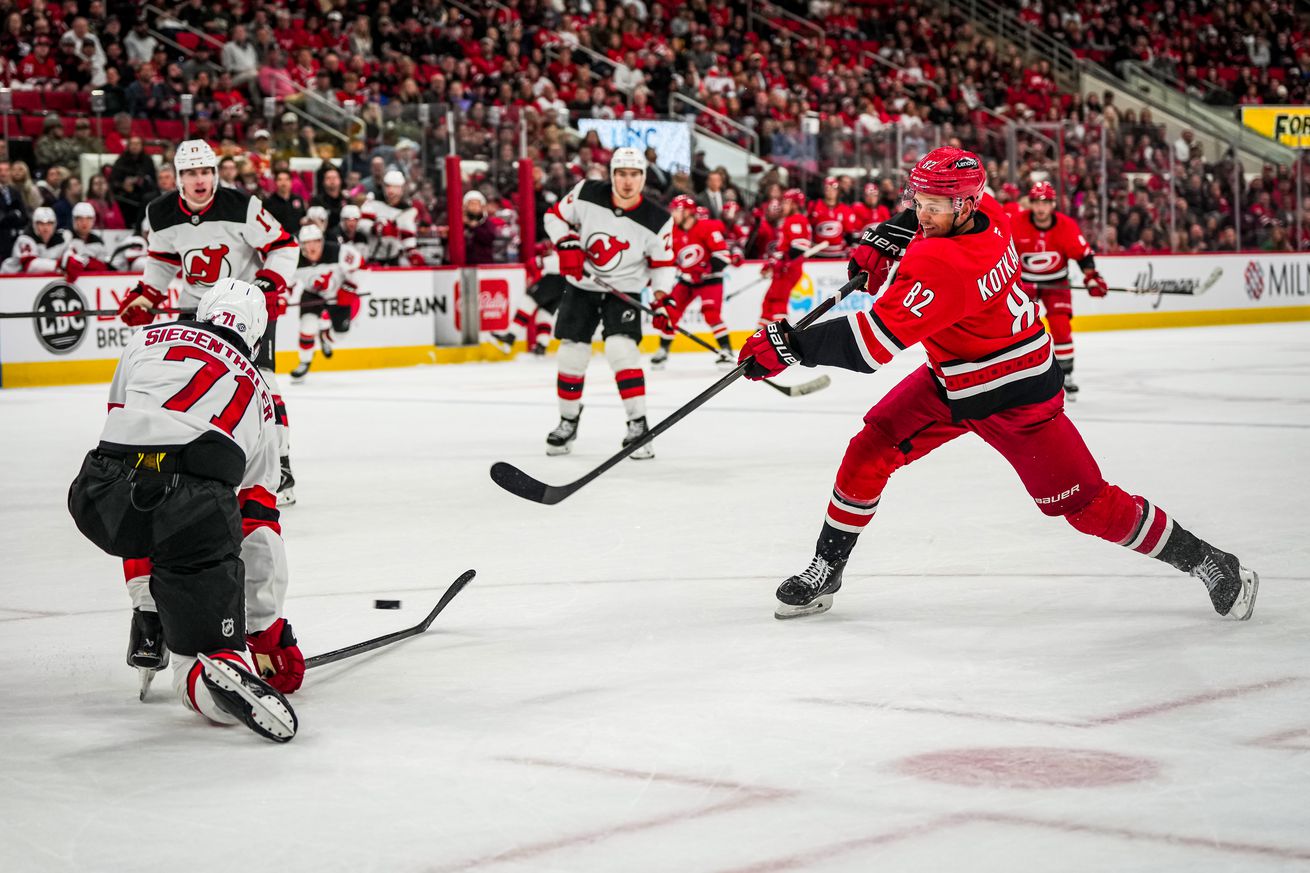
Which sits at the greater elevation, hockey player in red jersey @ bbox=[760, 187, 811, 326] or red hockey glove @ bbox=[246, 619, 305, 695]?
hockey player in red jersey @ bbox=[760, 187, 811, 326]

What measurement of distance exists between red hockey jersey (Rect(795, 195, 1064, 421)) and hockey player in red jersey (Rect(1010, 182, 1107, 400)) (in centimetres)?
625

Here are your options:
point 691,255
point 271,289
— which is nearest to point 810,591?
point 271,289

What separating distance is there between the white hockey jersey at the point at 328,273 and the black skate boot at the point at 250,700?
10083mm

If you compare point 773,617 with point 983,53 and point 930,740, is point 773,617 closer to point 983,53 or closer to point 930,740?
point 930,740

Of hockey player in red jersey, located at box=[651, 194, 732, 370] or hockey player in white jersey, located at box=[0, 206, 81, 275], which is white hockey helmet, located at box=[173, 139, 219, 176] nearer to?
hockey player in white jersey, located at box=[0, 206, 81, 275]

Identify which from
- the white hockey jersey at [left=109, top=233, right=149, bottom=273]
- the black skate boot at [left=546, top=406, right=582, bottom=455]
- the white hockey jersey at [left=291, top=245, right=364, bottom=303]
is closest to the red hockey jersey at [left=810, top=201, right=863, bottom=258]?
the white hockey jersey at [left=291, top=245, right=364, bottom=303]

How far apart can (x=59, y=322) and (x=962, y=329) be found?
31.4 ft

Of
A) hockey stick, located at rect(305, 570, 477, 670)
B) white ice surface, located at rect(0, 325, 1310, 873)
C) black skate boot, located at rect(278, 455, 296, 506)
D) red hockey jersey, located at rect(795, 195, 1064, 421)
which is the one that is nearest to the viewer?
white ice surface, located at rect(0, 325, 1310, 873)

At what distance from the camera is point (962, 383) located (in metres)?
4.20

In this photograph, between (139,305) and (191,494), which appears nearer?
(191,494)

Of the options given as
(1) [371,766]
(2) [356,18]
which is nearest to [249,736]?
(1) [371,766]

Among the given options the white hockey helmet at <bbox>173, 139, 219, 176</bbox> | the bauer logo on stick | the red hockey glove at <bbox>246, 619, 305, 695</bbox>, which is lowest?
the red hockey glove at <bbox>246, 619, 305, 695</bbox>

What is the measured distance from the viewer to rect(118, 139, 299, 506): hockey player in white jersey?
6.50m

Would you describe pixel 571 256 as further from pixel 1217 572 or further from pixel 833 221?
pixel 833 221
